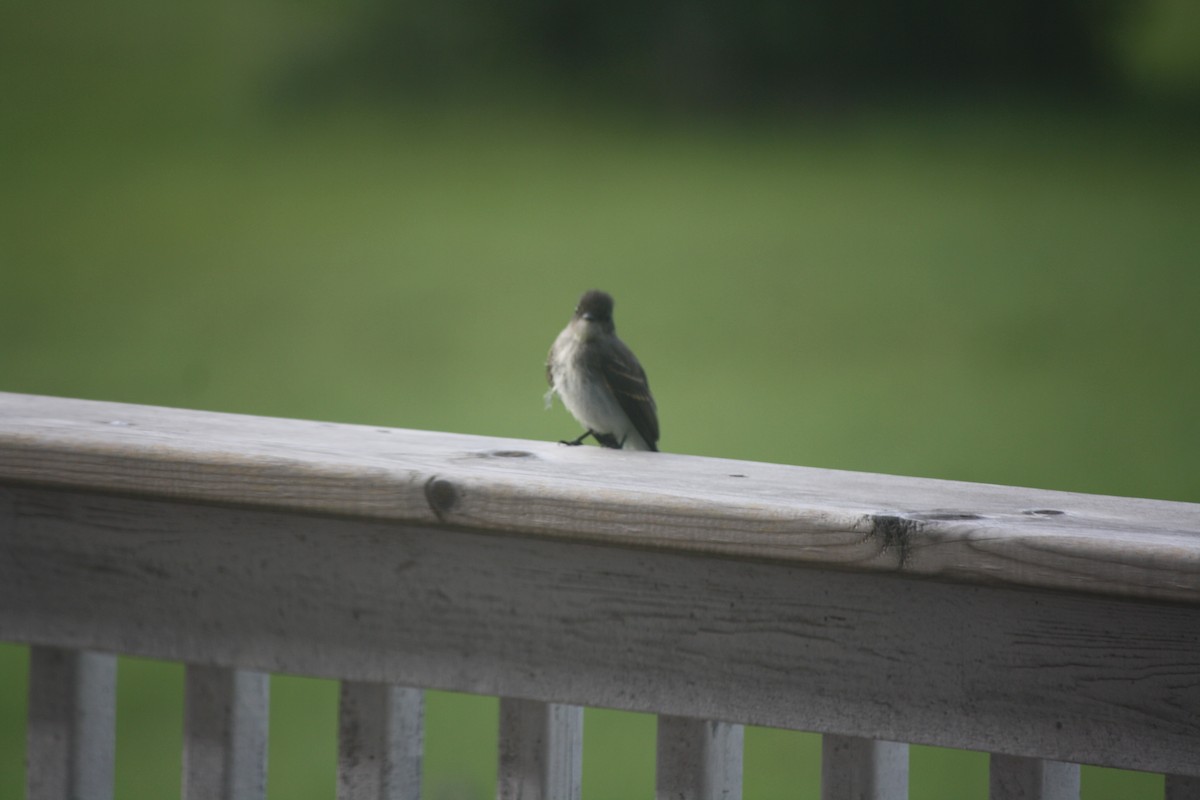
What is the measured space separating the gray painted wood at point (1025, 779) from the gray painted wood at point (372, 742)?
248 millimetres

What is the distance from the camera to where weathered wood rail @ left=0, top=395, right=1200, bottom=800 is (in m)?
0.47

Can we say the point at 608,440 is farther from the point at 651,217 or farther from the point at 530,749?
the point at 651,217

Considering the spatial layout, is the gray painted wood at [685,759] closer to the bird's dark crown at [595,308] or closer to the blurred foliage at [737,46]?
the bird's dark crown at [595,308]

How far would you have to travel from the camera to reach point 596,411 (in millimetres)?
1553

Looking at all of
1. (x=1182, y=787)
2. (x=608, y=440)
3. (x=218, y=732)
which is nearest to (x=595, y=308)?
(x=608, y=440)

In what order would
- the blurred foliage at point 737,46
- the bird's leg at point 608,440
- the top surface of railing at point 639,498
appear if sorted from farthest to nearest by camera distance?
the blurred foliage at point 737,46 → the bird's leg at point 608,440 → the top surface of railing at point 639,498

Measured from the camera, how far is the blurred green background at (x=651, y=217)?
8.47ft

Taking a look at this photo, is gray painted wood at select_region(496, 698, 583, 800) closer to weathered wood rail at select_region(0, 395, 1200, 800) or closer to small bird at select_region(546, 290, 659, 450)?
weathered wood rail at select_region(0, 395, 1200, 800)

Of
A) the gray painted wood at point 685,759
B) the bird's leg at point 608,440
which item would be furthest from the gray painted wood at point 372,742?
the bird's leg at point 608,440

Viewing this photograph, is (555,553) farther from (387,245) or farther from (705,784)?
(387,245)

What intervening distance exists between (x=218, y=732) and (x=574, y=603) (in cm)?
18

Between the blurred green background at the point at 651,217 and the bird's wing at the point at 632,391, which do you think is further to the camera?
the blurred green background at the point at 651,217

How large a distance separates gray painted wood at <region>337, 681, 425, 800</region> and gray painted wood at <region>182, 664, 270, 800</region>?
0.05m

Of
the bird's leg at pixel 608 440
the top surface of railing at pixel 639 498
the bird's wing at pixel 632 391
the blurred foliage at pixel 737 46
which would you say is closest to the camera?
the top surface of railing at pixel 639 498
